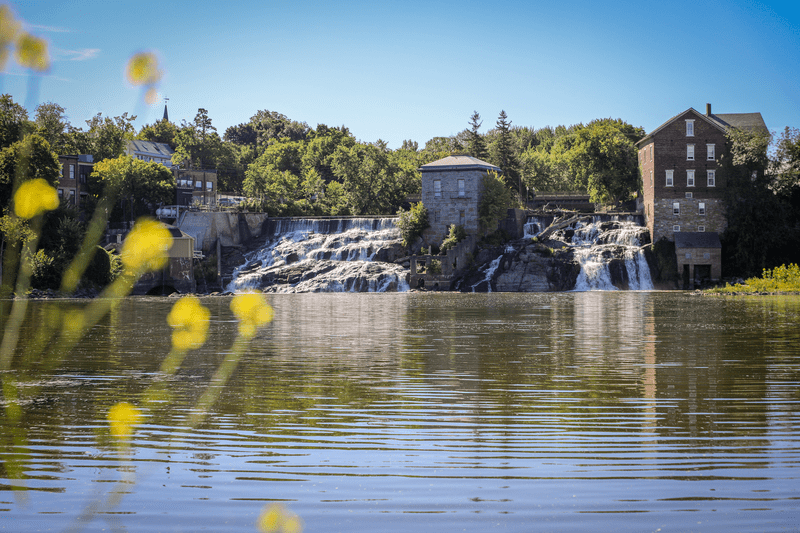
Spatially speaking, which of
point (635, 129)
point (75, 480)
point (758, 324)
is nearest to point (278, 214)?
point (635, 129)

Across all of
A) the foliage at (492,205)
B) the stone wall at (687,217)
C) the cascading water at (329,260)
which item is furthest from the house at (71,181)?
the stone wall at (687,217)

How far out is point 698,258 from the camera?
6862cm

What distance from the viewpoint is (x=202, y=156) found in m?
125

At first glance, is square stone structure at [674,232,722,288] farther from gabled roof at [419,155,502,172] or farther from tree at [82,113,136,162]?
tree at [82,113,136,162]

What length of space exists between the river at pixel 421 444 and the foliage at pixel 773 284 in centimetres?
4062

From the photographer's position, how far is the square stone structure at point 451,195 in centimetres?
8169

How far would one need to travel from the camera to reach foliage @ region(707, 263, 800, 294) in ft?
184

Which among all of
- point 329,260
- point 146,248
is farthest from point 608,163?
point 146,248

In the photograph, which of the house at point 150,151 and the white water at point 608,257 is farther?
the house at point 150,151

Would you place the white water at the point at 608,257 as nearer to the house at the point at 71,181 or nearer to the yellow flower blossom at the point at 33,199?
the yellow flower blossom at the point at 33,199

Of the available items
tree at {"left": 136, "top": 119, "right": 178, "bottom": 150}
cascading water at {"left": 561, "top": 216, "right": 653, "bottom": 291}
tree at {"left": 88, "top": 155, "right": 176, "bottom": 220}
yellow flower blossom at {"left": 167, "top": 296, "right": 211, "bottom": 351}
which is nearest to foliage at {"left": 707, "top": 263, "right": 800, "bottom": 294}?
cascading water at {"left": 561, "top": 216, "right": 653, "bottom": 291}

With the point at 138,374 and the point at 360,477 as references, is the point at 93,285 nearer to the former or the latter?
the point at 138,374

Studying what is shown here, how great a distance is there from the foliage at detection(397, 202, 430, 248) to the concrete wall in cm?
2002

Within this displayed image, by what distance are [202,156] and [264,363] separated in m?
112
